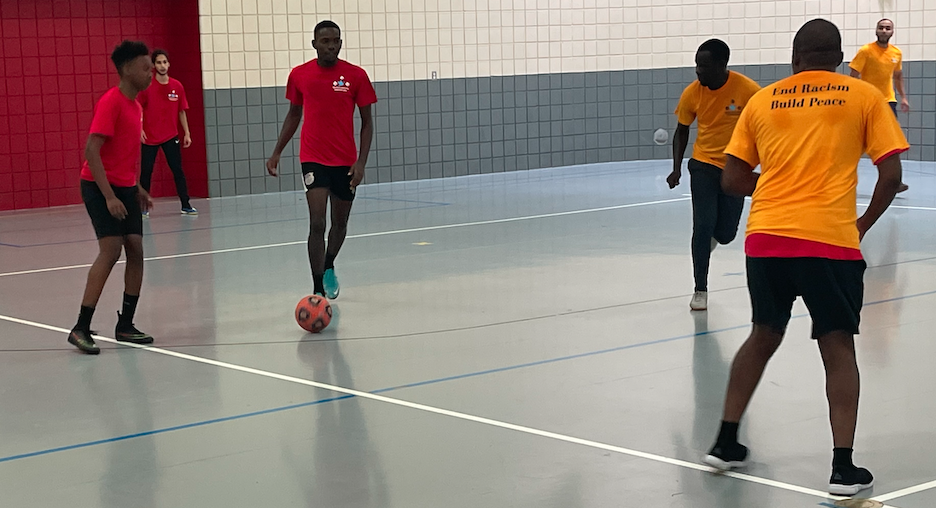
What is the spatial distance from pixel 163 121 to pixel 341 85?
6065 millimetres

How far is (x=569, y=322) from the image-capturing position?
7871 millimetres

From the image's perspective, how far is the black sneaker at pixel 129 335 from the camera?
7535mm

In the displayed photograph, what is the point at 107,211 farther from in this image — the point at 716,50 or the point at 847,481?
the point at 847,481

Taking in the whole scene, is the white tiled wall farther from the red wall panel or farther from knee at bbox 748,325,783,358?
knee at bbox 748,325,783,358

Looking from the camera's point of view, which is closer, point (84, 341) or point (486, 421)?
point (486, 421)

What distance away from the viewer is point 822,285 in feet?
14.7

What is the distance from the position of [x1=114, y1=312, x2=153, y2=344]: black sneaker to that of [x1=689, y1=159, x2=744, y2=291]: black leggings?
3.53 meters

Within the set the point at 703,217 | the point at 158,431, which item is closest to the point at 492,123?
the point at 703,217

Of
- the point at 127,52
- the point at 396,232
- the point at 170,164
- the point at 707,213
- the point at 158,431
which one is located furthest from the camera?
the point at 170,164

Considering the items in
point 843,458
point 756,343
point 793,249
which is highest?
point 793,249

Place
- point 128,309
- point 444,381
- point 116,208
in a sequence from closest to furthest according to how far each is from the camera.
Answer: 1. point 444,381
2. point 116,208
3. point 128,309

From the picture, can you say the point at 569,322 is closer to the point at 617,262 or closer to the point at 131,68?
the point at 617,262

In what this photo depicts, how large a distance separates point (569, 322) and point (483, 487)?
328 centimetres

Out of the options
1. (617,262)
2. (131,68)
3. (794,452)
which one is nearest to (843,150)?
(794,452)
